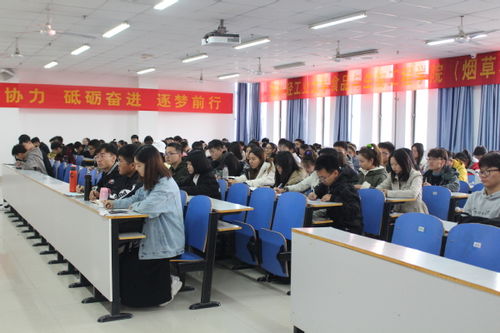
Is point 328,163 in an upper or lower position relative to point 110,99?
lower

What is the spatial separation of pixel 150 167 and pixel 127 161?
63 centimetres

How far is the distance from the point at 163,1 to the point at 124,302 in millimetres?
4489

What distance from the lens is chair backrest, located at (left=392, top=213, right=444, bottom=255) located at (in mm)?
2828

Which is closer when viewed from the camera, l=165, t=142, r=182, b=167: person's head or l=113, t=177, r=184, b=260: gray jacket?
l=113, t=177, r=184, b=260: gray jacket

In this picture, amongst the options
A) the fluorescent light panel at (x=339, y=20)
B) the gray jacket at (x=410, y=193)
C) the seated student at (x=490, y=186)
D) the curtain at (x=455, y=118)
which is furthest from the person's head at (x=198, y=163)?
the curtain at (x=455, y=118)

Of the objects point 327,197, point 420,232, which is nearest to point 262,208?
point 327,197

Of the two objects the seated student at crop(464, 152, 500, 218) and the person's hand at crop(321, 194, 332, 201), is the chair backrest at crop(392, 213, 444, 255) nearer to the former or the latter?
the seated student at crop(464, 152, 500, 218)

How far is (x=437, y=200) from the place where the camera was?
5145 millimetres

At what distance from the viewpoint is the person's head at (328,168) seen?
4.36 metres

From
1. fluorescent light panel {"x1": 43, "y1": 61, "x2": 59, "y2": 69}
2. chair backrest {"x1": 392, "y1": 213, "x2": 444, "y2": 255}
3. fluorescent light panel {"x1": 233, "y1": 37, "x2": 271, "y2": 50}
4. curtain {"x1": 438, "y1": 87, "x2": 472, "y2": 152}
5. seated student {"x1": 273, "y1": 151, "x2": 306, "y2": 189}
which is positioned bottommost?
chair backrest {"x1": 392, "y1": 213, "x2": 444, "y2": 255}

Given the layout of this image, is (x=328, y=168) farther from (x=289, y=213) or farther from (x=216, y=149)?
(x=216, y=149)

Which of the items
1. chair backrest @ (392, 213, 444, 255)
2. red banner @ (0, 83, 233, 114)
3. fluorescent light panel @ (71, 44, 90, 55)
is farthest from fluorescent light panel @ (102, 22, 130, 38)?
chair backrest @ (392, 213, 444, 255)

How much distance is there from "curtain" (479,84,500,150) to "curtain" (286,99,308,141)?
5.80 metres

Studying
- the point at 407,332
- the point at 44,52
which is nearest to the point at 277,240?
the point at 407,332
